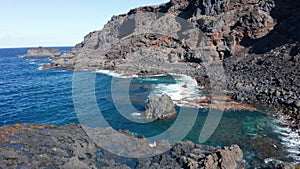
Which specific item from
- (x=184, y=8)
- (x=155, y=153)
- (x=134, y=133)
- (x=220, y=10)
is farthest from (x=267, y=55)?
(x=184, y=8)

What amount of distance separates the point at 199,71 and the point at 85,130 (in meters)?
37.7

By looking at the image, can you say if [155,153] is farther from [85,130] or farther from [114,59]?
[114,59]

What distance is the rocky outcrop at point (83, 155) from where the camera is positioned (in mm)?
19469

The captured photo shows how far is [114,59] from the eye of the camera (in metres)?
85.5

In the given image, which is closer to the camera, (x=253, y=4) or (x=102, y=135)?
(x=102, y=135)

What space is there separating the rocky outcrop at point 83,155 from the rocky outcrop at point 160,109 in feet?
26.6

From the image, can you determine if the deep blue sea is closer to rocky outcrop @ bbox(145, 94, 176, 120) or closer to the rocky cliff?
rocky outcrop @ bbox(145, 94, 176, 120)

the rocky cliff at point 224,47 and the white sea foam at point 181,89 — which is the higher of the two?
the rocky cliff at point 224,47

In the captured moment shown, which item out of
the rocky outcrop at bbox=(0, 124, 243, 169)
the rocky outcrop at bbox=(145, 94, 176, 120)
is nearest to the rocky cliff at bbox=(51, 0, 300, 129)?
the rocky outcrop at bbox=(145, 94, 176, 120)

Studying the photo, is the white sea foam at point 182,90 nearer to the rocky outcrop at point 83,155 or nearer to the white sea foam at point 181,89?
the white sea foam at point 181,89

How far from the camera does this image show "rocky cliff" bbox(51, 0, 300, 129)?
4078 centimetres

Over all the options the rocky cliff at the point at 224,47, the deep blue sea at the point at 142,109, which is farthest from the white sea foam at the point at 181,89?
the rocky cliff at the point at 224,47

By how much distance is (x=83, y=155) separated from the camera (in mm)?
21531

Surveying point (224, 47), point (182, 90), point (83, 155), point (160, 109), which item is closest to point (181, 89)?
point (182, 90)
